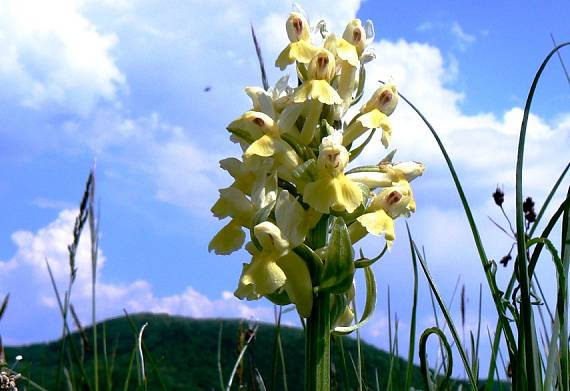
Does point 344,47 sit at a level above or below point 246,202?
above

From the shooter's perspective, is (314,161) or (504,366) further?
(504,366)

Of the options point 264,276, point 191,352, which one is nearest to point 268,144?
point 264,276

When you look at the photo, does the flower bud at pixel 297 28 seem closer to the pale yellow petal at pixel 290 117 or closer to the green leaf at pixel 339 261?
the pale yellow petal at pixel 290 117

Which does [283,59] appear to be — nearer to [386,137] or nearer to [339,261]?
[386,137]

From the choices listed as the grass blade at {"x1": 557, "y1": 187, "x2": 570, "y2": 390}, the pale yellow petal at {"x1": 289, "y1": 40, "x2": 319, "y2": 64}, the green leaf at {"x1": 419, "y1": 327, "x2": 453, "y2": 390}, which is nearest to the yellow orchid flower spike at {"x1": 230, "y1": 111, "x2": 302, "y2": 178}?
the pale yellow petal at {"x1": 289, "y1": 40, "x2": 319, "y2": 64}

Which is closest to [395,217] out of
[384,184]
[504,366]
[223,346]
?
[384,184]

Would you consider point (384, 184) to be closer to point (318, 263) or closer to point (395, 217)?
point (395, 217)

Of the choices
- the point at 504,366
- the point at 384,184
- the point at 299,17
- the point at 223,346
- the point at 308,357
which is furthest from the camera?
the point at 223,346
